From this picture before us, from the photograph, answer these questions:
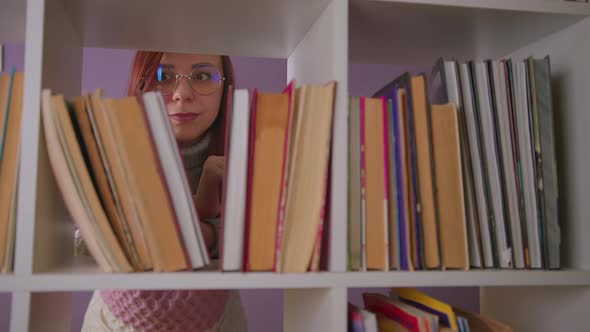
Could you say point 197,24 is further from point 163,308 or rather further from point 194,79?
point 163,308

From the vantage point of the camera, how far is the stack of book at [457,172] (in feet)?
2.82

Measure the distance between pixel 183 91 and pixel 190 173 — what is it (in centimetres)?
28

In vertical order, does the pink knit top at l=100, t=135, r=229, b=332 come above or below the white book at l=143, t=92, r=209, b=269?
below

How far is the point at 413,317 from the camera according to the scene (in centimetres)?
90

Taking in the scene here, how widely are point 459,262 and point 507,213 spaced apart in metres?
0.14

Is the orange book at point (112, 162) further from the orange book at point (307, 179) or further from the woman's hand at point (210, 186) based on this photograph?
the woman's hand at point (210, 186)

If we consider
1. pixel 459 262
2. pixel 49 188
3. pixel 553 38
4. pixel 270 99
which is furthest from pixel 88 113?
pixel 553 38

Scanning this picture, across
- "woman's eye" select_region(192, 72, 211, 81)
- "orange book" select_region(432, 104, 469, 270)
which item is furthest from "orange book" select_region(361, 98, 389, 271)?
"woman's eye" select_region(192, 72, 211, 81)

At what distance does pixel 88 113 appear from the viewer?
803mm

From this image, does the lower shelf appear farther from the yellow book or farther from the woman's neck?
the woman's neck

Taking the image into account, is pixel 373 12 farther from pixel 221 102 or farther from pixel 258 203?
pixel 221 102

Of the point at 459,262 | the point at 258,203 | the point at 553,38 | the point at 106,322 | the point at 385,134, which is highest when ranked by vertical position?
the point at 553,38

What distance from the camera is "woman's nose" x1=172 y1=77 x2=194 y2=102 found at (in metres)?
1.58

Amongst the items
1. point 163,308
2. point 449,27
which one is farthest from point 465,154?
point 163,308
